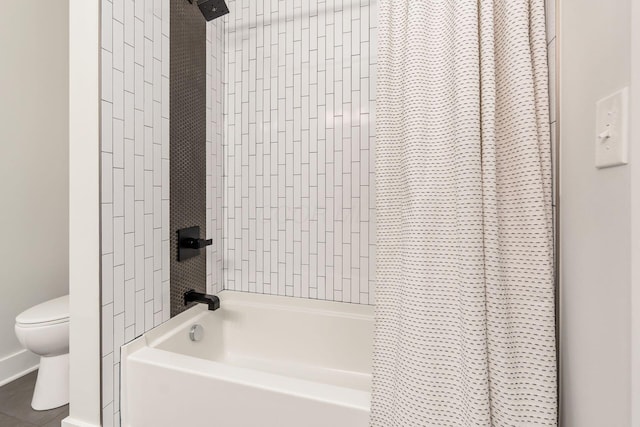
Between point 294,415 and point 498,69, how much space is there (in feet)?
3.69

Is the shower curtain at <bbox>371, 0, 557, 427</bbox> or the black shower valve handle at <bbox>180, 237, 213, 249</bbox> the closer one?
the shower curtain at <bbox>371, 0, 557, 427</bbox>

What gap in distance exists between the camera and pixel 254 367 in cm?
174

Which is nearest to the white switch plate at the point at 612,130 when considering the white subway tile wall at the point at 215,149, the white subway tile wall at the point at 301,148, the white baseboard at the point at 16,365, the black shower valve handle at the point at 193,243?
the white subway tile wall at the point at 301,148

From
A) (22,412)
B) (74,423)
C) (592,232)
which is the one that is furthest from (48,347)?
(592,232)

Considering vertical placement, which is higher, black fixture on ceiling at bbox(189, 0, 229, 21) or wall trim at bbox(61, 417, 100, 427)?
black fixture on ceiling at bbox(189, 0, 229, 21)

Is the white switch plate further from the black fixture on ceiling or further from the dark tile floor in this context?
the dark tile floor

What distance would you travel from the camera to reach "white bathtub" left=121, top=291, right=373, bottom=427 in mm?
1021

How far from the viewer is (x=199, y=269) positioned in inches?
66.6

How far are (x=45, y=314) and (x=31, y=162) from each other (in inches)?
38.5

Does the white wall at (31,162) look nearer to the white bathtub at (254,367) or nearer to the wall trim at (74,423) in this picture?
the wall trim at (74,423)

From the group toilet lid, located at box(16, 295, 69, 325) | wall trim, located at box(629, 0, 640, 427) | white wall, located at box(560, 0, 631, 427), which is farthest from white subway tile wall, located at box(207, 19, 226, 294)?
wall trim, located at box(629, 0, 640, 427)

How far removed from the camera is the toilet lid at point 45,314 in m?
1.55

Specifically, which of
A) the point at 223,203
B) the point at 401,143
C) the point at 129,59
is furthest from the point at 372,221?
the point at 129,59

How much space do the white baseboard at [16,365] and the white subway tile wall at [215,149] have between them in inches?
47.8
